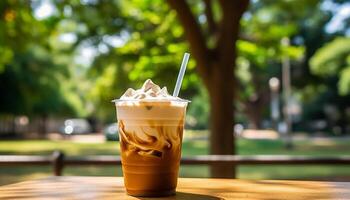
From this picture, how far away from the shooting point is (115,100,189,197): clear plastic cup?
1.45 metres

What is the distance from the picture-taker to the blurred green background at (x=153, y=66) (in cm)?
888

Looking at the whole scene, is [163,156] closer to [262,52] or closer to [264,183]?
[264,183]

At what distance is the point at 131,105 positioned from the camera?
57.8 inches

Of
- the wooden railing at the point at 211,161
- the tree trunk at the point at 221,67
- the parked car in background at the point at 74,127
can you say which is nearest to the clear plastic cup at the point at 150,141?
the wooden railing at the point at 211,161

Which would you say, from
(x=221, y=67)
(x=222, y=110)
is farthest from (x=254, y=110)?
(x=221, y=67)

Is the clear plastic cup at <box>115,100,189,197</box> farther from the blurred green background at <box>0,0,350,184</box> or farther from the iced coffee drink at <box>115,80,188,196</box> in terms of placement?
the blurred green background at <box>0,0,350,184</box>

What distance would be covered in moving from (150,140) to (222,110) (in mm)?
4463

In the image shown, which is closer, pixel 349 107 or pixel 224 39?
pixel 224 39

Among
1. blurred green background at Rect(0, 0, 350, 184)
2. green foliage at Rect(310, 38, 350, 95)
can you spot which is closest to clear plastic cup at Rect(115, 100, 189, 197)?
blurred green background at Rect(0, 0, 350, 184)

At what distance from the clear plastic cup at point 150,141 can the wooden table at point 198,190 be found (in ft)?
0.25

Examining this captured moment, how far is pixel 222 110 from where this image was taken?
5.87 metres

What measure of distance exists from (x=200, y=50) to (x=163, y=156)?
4.33 m

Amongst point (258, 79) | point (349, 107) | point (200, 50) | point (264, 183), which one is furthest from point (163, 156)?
point (349, 107)

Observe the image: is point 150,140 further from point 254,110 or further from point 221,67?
point 254,110
